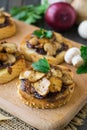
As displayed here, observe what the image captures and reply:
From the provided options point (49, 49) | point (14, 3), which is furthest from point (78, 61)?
point (14, 3)

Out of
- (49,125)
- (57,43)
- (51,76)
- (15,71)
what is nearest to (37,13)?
(57,43)

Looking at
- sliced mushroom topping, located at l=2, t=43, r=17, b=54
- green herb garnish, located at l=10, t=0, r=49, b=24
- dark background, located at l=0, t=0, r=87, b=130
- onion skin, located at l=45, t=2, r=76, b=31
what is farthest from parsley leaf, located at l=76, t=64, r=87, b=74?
green herb garnish, located at l=10, t=0, r=49, b=24

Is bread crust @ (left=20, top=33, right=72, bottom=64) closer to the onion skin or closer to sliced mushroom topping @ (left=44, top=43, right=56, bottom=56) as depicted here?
sliced mushroom topping @ (left=44, top=43, right=56, bottom=56)

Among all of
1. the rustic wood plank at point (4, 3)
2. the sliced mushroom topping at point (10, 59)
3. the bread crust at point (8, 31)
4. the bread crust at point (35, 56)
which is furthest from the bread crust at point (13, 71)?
the rustic wood plank at point (4, 3)

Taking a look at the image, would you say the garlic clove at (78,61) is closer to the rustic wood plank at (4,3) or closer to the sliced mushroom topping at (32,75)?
the sliced mushroom topping at (32,75)

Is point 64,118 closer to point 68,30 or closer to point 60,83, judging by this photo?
point 60,83
